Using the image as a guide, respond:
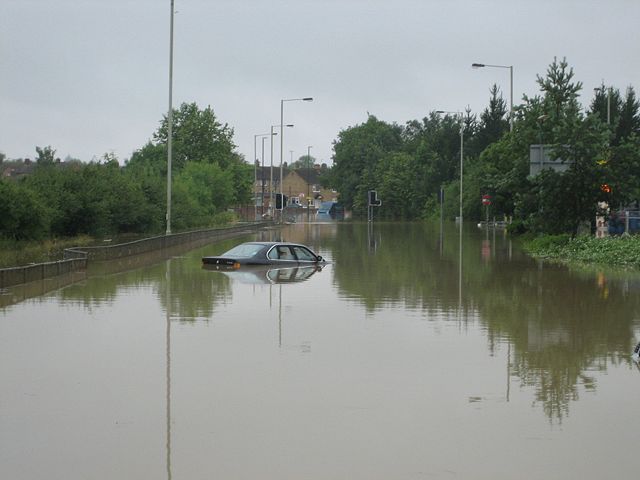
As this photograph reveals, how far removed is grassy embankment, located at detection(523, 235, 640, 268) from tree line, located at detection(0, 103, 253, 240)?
67.7 feet

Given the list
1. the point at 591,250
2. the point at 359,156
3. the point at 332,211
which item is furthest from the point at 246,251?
the point at 332,211

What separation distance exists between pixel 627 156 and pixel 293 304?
23293mm

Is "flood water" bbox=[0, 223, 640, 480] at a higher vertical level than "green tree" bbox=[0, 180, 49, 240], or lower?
lower

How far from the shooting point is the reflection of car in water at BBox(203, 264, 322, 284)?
26438 mm

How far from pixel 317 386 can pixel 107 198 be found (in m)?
42.3

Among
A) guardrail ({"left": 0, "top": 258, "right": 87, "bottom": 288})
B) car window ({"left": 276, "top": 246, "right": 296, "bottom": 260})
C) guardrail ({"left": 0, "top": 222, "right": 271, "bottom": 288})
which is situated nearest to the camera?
guardrail ({"left": 0, "top": 258, "right": 87, "bottom": 288})

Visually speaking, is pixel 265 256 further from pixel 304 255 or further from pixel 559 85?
pixel 559 85

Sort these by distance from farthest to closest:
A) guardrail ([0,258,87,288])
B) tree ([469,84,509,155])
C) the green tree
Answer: tree ([469,84,509,155]) → the green tree → guardrail ([0,258,87,288])

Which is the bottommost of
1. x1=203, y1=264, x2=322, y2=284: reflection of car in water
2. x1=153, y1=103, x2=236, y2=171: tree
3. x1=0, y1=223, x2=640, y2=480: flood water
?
x1=0, y1=223, x2=640, y2=480: flood water

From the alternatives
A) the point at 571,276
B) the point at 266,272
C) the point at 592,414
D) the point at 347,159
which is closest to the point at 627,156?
the point at 571,276

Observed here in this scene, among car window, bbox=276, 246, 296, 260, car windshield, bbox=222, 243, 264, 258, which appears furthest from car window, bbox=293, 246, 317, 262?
car windshield, bbox=222, 243, 264, 258

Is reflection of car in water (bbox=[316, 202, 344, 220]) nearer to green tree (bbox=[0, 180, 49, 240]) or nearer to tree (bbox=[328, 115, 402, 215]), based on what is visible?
tree (bbox=[328, 115, 402, 215])

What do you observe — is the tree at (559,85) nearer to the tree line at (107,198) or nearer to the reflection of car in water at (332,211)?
the tree line at (107,198)

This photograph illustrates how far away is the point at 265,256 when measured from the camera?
103 feet
